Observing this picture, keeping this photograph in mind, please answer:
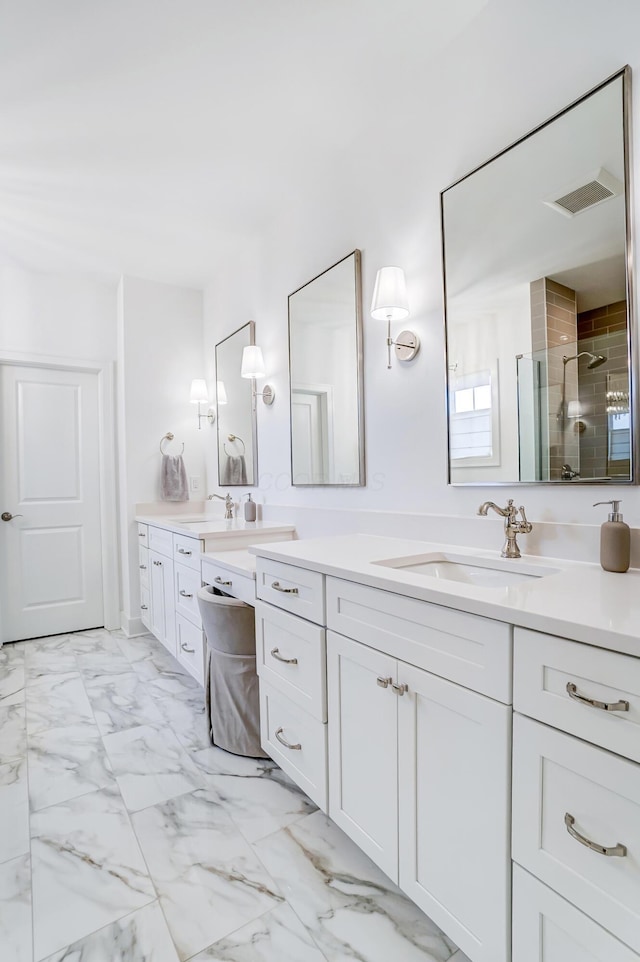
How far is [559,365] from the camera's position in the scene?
1366 millimetres

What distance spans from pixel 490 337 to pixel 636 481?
651 millimetres

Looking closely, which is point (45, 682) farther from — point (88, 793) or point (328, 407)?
point (328, 407)

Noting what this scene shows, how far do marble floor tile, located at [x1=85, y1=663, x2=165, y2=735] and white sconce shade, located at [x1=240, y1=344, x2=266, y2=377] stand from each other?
6.33ft

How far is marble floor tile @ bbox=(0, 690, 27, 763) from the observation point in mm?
2021

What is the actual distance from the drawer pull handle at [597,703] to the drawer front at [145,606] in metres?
2.99

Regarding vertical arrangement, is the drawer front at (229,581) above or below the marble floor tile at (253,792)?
above

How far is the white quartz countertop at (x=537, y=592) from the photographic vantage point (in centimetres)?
77

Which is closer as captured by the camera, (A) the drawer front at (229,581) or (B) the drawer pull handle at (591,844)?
(B) the drawer pull handle at (591,844)

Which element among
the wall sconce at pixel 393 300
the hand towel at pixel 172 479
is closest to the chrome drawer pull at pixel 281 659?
the wall sconce at pixel 393 300

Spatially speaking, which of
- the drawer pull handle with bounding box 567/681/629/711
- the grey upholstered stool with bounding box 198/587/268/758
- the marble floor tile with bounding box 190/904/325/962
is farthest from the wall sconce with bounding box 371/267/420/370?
the marble floor tile with bounding box 190/904/325/962

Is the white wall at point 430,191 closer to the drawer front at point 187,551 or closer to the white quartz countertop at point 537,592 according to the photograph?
the white quartz countertop at point 537,592

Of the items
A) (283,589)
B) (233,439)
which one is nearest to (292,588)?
(283,589)

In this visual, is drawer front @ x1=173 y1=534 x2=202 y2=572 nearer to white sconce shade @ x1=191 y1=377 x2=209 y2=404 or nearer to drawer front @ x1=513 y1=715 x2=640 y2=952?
white sconce shade @ x1=191 y1=377 x2=209 y2=404

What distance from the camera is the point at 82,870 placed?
54.6 inches
